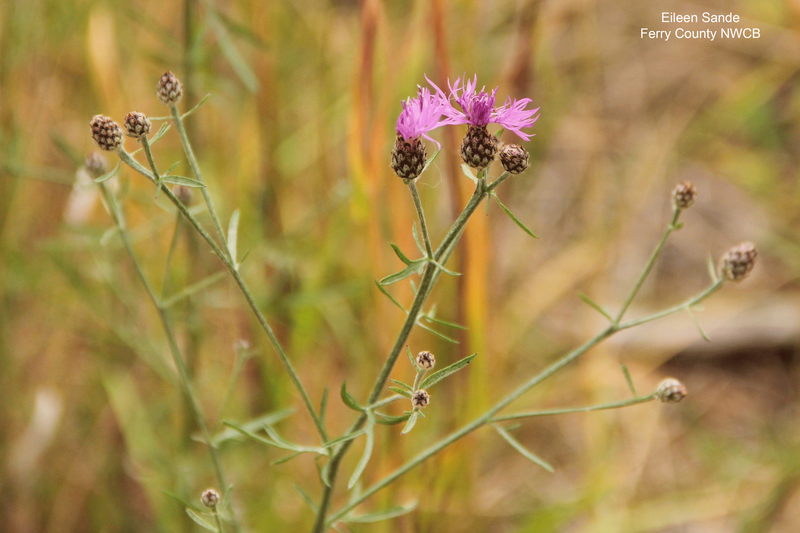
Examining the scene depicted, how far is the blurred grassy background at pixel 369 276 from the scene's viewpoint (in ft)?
5.82

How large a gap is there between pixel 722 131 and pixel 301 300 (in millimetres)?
2702

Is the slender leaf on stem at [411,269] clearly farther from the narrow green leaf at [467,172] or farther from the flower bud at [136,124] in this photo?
the flower bud at [136,124]

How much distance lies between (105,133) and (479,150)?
49 centimetres

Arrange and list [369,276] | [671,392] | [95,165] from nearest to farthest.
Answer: [671,392] → [95,165] → [369,276]

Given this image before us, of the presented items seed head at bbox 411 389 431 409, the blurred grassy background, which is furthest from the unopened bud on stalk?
seed head at bbox 411 389 431 409

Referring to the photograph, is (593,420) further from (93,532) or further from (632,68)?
(632,68)

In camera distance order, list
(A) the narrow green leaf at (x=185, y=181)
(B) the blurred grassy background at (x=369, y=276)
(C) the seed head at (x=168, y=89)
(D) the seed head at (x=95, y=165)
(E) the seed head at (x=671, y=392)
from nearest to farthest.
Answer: (A) the narrow green leaf at (x=185, y=181)
(C) the seed head at (x=168, y=89)
(E) the seed head at (x=671, y=392)
(D) the seed head at (x=95, y=165)
(B) the blurred grassy background at (x=369, y=276)

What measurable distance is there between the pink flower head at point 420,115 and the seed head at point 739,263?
1.98ft

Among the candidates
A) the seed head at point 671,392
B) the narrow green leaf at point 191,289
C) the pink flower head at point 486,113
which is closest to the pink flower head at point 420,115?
the pink flower head at point 486,113

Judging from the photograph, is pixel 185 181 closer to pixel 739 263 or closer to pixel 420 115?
pixel 420 115

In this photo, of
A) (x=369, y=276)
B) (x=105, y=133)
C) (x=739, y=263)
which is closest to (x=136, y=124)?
(x=105, y=133)

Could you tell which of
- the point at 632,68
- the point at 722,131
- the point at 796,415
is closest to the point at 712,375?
the point at 796,415

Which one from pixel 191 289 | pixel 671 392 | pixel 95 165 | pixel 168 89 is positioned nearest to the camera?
pixel 168 89

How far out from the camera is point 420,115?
892 millimetres
